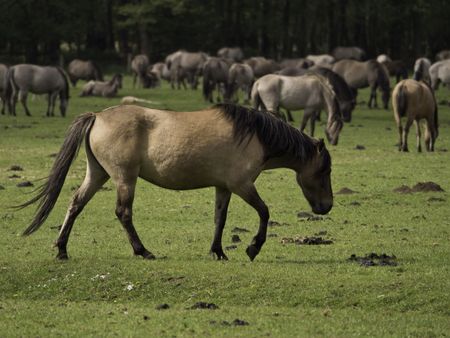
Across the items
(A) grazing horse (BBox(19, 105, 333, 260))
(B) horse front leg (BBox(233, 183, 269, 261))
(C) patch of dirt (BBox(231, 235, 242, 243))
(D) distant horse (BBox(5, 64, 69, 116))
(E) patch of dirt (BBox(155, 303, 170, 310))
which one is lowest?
(D) distant horse (BBox(5, 64, 69, 116))

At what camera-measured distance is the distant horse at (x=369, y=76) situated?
41.1 meters

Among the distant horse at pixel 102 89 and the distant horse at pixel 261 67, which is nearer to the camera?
the distant horse at pixel 102 89

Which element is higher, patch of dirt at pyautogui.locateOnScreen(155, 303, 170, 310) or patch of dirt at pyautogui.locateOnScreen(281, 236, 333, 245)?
patch of dirt at pyautogui.locateOnScreen(155, 303, 170, 310)

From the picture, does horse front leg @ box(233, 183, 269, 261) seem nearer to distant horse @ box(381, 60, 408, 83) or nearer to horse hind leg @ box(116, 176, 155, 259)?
horse hind leg @ box(116, 176, 155, 259)

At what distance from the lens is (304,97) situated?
2750 cm

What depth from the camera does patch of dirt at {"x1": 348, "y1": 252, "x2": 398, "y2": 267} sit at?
446 inches

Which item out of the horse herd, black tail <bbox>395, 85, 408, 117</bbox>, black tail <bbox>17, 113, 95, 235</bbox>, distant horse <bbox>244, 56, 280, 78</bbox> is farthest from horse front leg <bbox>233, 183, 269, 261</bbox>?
distant horse <bbox>244, 56, 280, 78</bbox>

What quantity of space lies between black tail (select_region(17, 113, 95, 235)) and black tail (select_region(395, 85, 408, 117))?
45.0 ft

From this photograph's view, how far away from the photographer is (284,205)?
1691 cm

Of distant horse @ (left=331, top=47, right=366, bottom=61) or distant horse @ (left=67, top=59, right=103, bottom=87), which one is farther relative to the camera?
distant horse @ (left=331, top=47, right=366, bottom=61)

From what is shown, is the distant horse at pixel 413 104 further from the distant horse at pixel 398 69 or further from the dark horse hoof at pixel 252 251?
the distant horse at pixel 398 69

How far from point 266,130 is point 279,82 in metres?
16.9

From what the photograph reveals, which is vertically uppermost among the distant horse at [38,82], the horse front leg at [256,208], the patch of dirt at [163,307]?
the horse front leg at [256,208]

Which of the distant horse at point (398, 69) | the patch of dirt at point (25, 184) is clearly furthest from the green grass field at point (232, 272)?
the distant horse at point (398, 69)
